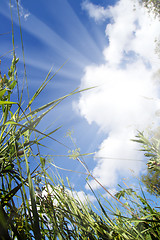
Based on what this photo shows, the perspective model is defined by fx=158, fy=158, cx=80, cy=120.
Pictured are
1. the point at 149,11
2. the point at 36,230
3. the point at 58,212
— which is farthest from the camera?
the point at 149,11

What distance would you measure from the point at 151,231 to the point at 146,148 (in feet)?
1.14

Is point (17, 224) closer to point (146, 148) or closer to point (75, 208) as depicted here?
point (75, 208)

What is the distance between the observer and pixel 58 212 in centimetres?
65

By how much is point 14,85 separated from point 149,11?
17756 millimetres

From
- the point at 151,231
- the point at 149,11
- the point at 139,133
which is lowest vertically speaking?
the point at 151,231

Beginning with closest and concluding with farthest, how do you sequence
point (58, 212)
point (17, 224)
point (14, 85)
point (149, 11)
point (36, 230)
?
point (36, 230) → point (17, 224) → point (58, 212) → point (14, 85) → point (149, 11)

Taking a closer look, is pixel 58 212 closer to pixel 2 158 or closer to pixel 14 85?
pixel 2 158

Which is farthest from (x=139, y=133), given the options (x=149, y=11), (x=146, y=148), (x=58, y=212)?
(x=149, y=11)

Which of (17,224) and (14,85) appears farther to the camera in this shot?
(14,85)

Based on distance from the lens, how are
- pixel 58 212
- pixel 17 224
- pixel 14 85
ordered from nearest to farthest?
pixel 17 224, pixel 58 212, pixel 14 85

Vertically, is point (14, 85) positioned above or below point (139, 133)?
above

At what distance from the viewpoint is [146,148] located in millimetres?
787

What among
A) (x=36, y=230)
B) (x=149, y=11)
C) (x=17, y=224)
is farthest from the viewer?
(x=149, y=11)

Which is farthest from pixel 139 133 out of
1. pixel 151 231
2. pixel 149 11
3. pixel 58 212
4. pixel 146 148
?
pixel 149 11
